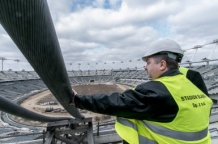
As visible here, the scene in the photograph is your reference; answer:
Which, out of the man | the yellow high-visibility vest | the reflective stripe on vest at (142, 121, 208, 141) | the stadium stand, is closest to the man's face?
the man

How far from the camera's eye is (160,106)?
4.23 feet

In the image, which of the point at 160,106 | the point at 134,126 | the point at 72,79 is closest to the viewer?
the point at 160,106

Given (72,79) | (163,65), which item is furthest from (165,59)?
(72,79)

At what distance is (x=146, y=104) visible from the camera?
129 centimetres

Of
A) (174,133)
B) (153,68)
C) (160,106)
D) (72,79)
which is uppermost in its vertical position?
(72,79)

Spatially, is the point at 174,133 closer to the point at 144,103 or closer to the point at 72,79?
the point at 144,103

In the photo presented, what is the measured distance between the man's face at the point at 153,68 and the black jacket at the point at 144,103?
180 mm

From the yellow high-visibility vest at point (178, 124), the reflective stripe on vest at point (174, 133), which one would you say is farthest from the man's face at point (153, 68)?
the reflective stripe on vest at point (174, 133)

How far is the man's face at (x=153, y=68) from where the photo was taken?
1.51 meters

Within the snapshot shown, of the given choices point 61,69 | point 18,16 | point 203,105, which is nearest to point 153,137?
point 203,105

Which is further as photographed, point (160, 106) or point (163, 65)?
point (163, 65)

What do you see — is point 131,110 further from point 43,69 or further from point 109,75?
point 109,75

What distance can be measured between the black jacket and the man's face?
0.18 m

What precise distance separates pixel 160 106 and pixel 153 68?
0.34 m
